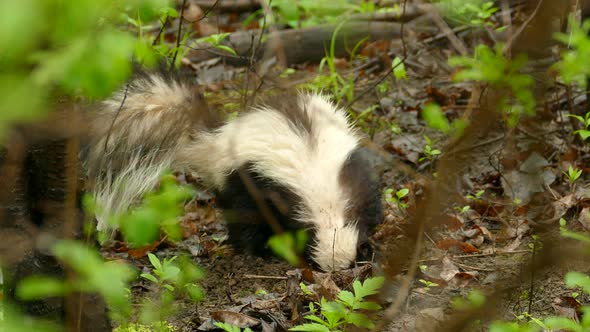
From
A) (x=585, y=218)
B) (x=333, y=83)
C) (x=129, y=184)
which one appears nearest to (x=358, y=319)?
(x=585, y=218)

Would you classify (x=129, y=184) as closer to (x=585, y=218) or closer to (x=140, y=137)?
(x=140, y=137)

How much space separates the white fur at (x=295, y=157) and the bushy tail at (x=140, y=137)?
18 centimetres

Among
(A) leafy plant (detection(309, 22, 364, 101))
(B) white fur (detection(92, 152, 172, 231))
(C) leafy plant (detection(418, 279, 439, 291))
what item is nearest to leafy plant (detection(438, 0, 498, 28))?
(A) leafy plant (detection(309, 22, 364, 101))

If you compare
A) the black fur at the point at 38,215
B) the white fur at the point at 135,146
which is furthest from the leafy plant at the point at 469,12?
the black fur at the point at 38,215

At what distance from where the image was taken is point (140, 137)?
14.5ft

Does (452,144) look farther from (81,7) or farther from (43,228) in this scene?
(43,228)

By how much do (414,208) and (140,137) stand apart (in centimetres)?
213

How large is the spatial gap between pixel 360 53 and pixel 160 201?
5895mm

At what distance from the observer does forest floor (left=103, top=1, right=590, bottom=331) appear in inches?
136

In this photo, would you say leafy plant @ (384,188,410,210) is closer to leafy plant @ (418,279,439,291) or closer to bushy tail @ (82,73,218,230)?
leafy plant @ (418,279,439,291)

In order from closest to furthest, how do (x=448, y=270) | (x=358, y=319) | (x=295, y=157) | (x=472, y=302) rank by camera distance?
(x=472, y=302) < (x=358, y=319) < (x=448, y=270) < (x=295, y=157)

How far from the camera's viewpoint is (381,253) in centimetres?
449

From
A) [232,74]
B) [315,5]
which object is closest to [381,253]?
[315,5]

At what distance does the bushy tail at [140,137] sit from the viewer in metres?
4.30
